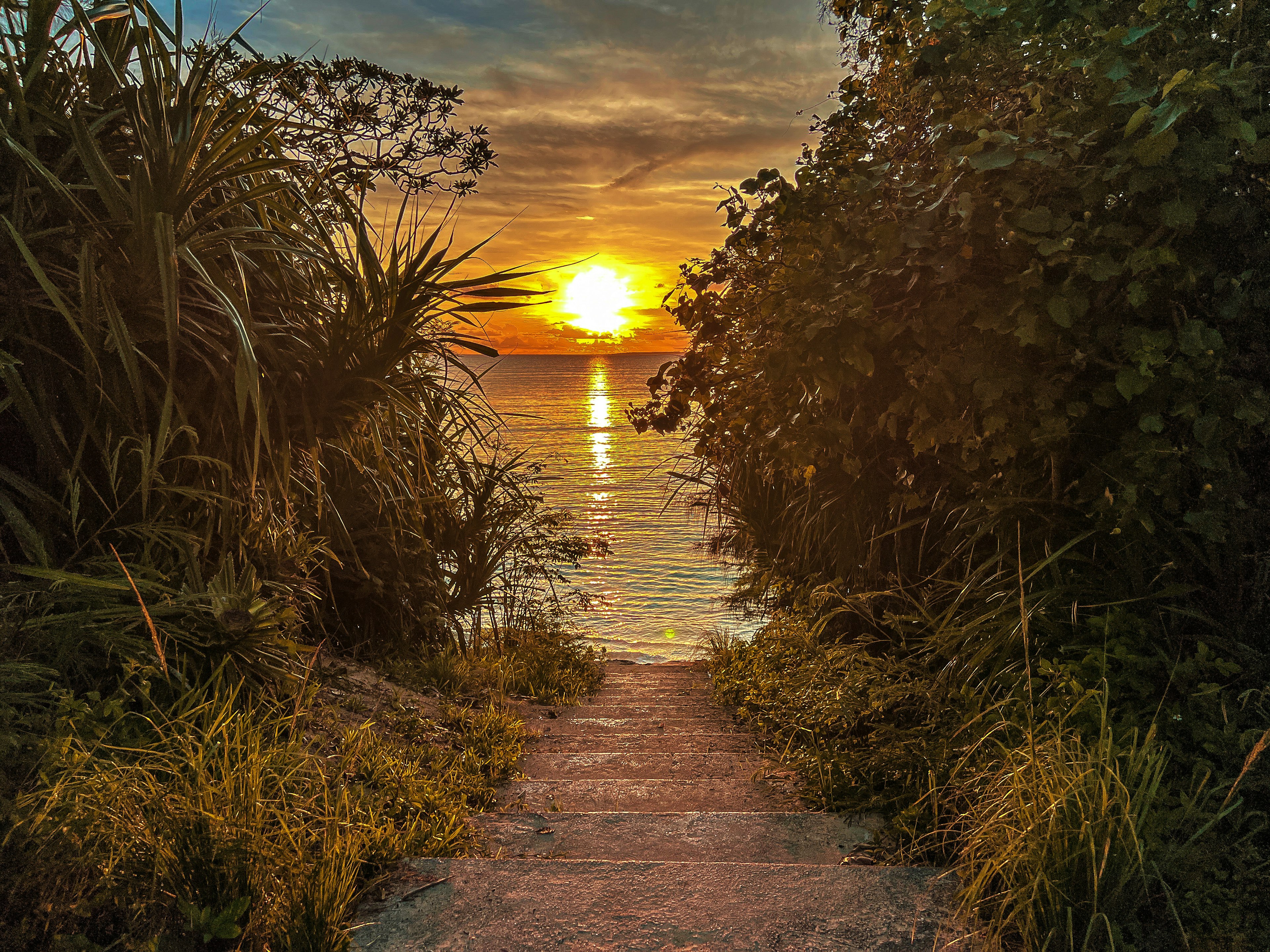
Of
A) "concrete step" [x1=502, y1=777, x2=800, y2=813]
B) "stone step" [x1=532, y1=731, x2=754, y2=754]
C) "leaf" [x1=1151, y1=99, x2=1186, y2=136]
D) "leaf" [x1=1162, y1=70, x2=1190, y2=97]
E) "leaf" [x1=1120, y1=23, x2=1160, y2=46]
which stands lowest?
"stone step" [x1=532, y1=731, x2=754, y2=754]

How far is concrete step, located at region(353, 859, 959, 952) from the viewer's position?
203 cm

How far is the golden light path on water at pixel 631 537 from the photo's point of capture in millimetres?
12148

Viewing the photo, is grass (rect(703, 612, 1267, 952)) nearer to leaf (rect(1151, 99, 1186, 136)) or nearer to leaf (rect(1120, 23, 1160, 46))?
leaf (rect(1151, 99, 1186, 136))

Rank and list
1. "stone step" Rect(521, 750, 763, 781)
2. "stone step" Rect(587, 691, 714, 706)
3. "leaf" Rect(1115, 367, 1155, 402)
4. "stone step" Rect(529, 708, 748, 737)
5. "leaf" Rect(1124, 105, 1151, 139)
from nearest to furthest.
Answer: "leaf" Rect(1124, 105, 1151, 139) → "leaf" Rect(1115, 367, 1155, 402) → "stone step" Rect(521, 750, 763, 781) → "stone step" Rect(529, 708, 748, 737) → "stone step" Rect(587, 691, 714, 706)

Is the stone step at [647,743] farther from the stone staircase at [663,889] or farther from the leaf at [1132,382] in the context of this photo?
the leaf at [1132,382]

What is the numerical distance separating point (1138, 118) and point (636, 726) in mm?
4164

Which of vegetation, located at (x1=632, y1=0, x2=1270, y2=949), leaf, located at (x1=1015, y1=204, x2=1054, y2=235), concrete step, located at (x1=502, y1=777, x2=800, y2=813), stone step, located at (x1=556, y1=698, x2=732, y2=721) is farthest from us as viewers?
stone step, located at (x1=556, y1=698, x2=732, y2=721)

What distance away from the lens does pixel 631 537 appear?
2064 centimetres

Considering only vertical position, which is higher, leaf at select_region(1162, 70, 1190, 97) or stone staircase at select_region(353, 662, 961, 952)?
leaf at select_region(1162, 70, 1190, 97)

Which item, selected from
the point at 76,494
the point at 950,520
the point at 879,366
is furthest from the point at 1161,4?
the point at 76,494

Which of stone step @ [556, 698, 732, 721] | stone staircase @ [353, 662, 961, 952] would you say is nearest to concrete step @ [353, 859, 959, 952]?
stone staircase @ [353, 662, 961, 952]

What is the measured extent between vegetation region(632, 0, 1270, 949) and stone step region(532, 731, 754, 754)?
0.60m

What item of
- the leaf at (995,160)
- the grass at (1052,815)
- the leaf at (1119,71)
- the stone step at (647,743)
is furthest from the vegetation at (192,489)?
the leaf at (1119,71)

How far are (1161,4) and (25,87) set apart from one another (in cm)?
373
